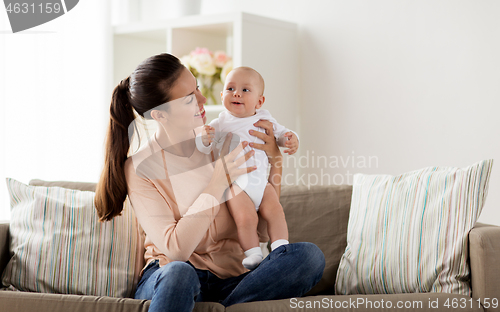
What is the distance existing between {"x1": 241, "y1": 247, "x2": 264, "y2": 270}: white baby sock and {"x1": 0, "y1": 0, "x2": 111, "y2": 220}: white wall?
1430mm

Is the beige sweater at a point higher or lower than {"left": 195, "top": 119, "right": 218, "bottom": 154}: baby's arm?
lower

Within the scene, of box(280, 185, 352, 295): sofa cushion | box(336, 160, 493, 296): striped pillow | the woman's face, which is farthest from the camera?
box(280, 185, 352, 295): sofa cushion

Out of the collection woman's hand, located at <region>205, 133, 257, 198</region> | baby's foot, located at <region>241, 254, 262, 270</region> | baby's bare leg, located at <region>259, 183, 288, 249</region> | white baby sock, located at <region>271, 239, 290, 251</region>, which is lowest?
baby's foot, located at <region>241, 254, 262, 270</region>

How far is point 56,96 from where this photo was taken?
2541mm

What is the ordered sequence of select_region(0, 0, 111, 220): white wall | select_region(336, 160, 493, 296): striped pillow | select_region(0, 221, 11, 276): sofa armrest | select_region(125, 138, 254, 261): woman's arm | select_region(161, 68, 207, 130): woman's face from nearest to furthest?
select_region(125, 138, 254, 261): woman's arm, select_region(161, 68, 207, 130): woman's face, select_region(336, 160, 493, 296): striped pillow, select_region(0, 221, 11, 276): sofa armrest, select_region(0, 0, 111, 220): white wall

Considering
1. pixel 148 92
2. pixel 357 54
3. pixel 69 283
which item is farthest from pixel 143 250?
pixel 357 54

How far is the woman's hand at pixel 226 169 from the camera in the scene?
145 centimetres

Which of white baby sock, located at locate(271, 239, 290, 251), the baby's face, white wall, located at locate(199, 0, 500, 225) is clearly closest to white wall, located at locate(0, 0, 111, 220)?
white wall, located at locate(199, 0, 500, 225)

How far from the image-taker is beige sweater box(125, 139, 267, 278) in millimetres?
1381

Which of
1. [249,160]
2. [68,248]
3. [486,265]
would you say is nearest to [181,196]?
[249,160]

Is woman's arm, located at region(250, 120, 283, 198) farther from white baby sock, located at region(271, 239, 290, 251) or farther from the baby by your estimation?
white baby sock, located at region(271, 239, 290, 251)

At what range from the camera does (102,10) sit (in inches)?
107

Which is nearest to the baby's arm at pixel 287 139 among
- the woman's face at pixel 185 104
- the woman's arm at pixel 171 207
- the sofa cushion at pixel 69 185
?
the woman's arm at pixel 171 207

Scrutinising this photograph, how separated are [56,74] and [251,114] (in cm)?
133
